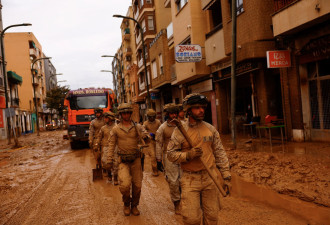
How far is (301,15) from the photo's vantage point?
10031 millimetres

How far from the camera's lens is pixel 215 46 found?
16406mm

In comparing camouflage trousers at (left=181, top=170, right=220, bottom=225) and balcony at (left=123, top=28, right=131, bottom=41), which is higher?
balcony at (left=123, top=28, right=131, bottom=41)

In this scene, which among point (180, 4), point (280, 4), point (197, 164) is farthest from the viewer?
point (180, 4)

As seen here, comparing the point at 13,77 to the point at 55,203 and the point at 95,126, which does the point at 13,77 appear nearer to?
the point at 95,126

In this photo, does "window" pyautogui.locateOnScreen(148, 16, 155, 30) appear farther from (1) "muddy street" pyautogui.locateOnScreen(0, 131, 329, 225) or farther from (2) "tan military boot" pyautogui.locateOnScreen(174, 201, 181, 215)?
(2) "tan military boot" pyautogui.locateOnScreen(174, 201, 181, 215)

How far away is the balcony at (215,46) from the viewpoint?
622 inches

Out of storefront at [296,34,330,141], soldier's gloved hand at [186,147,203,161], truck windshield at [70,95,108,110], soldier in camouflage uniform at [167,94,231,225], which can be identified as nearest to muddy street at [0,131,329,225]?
soldier in camouflage uniform at [167,94,231,225]

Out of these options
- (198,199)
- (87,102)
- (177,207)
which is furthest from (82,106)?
(198,199)

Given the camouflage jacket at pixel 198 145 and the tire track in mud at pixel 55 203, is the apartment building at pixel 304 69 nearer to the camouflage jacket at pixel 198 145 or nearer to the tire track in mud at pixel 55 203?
the camouflage jacket at pixel 198 145

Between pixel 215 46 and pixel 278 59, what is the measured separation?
5.53m

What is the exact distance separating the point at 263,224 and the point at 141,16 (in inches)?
1291

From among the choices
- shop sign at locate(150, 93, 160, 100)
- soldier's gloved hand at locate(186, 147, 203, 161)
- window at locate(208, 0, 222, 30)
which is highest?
window at locate(208, 0, 222, 30)

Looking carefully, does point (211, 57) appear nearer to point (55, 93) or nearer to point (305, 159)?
point (305, 159)

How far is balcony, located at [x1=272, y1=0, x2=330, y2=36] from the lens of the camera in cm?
921
